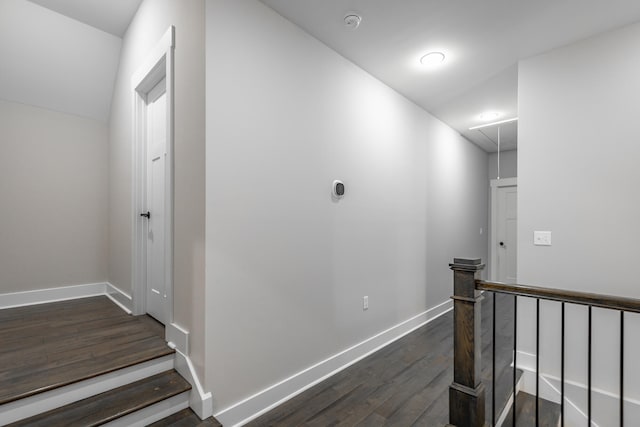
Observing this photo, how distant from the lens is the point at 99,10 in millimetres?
2764

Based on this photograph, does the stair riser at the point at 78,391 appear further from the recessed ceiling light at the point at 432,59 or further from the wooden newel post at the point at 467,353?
the recessed ceiling light at the point at 432,59

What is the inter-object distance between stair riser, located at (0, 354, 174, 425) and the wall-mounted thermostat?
1795 millimetres

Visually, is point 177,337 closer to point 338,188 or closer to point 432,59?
point 338,188

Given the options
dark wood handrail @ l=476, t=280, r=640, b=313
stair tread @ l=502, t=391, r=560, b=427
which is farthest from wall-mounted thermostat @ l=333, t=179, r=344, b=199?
stair tread @ l=502, t=391, r=560, b=427

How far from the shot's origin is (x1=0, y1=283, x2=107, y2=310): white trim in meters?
3.06

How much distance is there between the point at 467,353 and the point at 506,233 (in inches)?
208

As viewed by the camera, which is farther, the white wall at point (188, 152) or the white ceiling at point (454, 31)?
the white ceiling at point (454, 31)

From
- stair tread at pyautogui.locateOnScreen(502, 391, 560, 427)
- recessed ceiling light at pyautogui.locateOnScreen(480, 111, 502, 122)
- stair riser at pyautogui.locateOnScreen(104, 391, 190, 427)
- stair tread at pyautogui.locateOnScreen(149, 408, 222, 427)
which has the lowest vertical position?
stair tread at pyautogui.locateOnScreen(502, 391, 560, 427)

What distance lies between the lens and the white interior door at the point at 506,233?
5.92m

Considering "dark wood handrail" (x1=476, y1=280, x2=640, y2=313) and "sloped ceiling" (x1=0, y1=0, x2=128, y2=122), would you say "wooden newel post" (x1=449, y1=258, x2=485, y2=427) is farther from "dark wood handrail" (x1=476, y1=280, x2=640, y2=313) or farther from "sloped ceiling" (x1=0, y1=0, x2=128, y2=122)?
"sloped ceiling" (x1=0, y1=0, x2=128, y2=122)

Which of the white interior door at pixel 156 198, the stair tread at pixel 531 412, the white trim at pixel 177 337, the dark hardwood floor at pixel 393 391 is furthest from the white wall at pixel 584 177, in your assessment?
the white interior door at pixel 156 198

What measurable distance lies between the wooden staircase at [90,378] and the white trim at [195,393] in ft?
0.11

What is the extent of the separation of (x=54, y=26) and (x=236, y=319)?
333 centimetres

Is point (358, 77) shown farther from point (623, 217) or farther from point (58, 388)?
point (58, 388)
